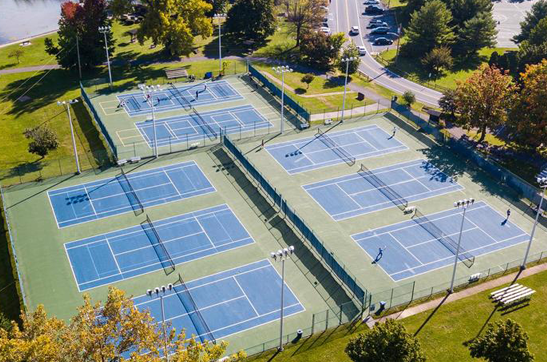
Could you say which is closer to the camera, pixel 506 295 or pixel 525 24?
pixel 506 295

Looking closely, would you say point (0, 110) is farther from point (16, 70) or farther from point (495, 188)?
point (495, 188)

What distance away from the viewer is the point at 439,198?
5672 cm

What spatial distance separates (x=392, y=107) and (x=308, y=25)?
31.0m

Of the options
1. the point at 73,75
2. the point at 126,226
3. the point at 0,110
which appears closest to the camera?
the point at 126,226

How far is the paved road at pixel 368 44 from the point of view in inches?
3331

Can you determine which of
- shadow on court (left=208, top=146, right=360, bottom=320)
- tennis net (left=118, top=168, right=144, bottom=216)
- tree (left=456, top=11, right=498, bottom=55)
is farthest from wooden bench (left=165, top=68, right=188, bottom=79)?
tree (left=456, top=11, right=498, bottom=55)

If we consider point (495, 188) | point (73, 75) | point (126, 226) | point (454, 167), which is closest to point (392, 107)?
point (454, 167)

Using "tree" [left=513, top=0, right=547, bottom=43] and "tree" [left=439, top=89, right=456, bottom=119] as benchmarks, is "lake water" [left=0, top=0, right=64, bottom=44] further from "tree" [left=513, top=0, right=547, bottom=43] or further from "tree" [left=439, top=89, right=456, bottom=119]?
"tree" [left=513, top=0, right=547, bottom=43]

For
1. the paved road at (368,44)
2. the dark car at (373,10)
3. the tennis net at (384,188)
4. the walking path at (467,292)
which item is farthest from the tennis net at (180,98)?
the dark car at (373,10)

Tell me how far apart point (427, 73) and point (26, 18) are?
3420 inches

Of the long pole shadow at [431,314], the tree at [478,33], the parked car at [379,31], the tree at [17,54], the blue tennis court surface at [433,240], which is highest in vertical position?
the tree at [478,33]

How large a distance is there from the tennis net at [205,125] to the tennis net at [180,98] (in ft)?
6.75

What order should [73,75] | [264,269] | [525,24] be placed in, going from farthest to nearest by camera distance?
[525,24], [73,75], [264,269]

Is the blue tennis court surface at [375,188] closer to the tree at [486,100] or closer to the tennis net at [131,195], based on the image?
the tree at [486,100]
